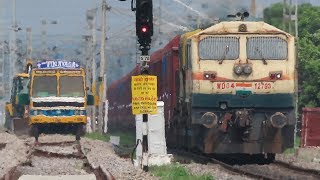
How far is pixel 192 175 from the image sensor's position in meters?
17.8

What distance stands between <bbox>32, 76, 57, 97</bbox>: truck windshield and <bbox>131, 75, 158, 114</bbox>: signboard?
1572cm

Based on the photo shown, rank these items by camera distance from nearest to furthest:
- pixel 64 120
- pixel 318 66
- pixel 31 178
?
pixel 31 178
pixel 64 120
pixel 318 66

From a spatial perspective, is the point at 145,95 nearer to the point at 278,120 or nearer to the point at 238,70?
the point at 238,70

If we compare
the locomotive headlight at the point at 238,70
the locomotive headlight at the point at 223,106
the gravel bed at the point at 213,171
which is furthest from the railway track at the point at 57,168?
the locomotive headlight at the point at 238,70

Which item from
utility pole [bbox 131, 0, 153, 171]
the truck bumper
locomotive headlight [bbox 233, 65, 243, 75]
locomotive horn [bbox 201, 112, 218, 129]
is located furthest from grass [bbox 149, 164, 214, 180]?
the truck bumper

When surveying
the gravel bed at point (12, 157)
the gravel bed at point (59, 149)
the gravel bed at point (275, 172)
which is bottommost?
the gravel bed at point (275, 172)

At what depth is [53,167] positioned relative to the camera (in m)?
19.6

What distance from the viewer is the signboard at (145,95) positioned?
17.8 metres

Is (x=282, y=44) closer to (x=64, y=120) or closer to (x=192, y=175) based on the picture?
(x=192, y=175)

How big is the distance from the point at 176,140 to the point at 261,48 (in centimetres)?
518

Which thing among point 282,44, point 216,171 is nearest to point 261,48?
point 282,44

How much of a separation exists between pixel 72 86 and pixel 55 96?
821mm

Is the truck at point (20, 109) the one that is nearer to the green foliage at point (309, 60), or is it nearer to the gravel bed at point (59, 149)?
the gravel bed at point (59, 149)

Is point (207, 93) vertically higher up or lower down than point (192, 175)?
higher up
